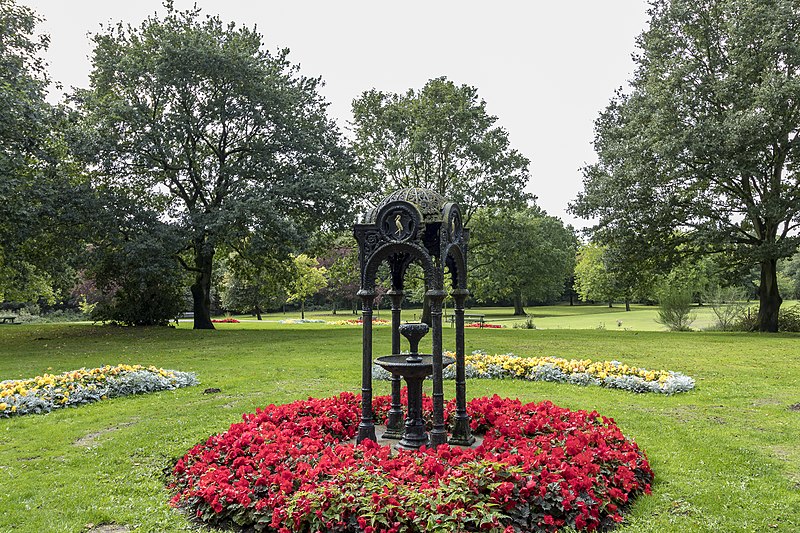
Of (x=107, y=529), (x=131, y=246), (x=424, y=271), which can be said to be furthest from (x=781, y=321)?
(x=107, y=529)

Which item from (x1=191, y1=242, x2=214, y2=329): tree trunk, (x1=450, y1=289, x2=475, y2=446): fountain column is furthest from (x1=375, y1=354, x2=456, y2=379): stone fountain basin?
(x1=191, y1=242, x2=214, y2=329): tree trunk

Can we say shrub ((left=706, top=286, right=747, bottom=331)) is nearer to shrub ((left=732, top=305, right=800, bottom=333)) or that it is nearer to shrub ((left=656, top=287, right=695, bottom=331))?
shrub ((left=732, top=305, right=800, bottom=333))

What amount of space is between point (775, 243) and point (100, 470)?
22359 mm

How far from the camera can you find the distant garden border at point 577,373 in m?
10.0

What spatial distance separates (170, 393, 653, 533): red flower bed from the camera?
4.10m

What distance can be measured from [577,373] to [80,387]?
944cm

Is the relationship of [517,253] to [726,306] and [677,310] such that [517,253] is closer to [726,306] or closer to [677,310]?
[677,310]

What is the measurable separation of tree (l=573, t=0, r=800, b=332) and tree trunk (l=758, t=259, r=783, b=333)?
0.13ft

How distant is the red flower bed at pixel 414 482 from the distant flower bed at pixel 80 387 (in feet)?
14.6

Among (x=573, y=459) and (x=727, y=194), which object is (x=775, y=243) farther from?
(x=573, y=459)

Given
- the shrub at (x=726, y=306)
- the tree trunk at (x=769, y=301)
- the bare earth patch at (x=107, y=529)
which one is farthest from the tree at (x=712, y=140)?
the bare earth patch at (x=107, y=529)

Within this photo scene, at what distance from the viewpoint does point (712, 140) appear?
750 inches

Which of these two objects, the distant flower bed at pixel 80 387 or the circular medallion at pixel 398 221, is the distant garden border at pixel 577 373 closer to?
the distant flower bed at pixel 80 387

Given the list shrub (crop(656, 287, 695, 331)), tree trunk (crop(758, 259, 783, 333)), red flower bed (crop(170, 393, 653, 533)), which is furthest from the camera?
shrub (crop(656, 287, 695, 331))
